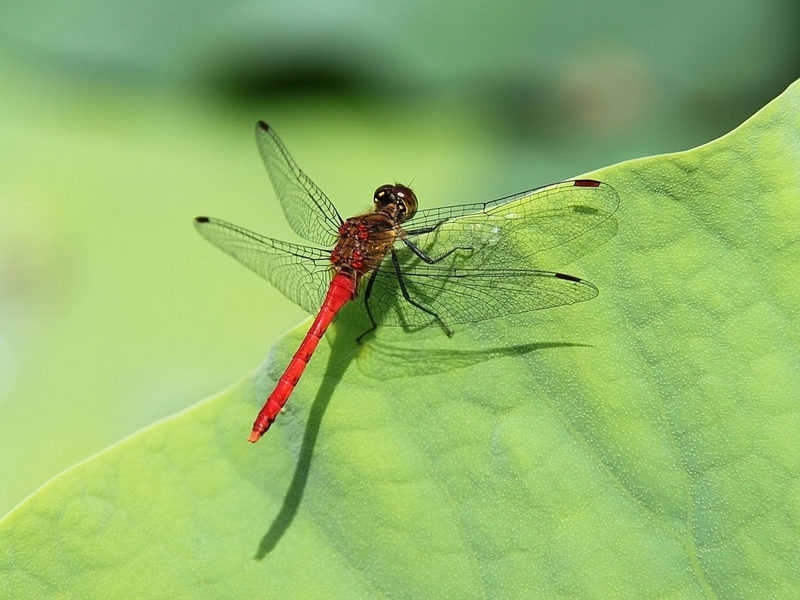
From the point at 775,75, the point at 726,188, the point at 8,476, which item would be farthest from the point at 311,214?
the point at 775,75

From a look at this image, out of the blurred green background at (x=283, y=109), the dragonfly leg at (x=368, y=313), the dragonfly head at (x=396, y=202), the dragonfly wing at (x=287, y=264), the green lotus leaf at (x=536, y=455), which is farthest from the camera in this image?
the blurred green background at (x=283, y=109)

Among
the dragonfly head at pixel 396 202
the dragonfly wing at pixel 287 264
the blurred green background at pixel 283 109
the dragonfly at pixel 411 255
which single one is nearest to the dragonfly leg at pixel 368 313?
the dragonfly at pixel 411 255

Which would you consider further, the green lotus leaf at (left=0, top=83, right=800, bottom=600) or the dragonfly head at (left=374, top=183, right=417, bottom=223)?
the dragonfly head at (left=374, top=183, right=417, bottom=223)

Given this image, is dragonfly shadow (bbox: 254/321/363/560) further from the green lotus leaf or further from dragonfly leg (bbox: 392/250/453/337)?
dragonfly leg (bbox: 392/250/453/337)

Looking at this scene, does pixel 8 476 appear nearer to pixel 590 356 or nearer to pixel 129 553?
pixel 129 553

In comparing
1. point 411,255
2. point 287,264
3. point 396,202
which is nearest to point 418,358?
point 411,255

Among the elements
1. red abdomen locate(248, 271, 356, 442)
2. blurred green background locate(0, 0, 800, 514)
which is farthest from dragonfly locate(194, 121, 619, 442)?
blurred green background locate(0, 0, 800, 514)

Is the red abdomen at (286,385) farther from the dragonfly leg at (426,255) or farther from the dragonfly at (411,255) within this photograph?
the dragonfly leg at (426,255)

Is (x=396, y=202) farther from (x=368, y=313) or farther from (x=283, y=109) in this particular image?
(x=283, y=109)
